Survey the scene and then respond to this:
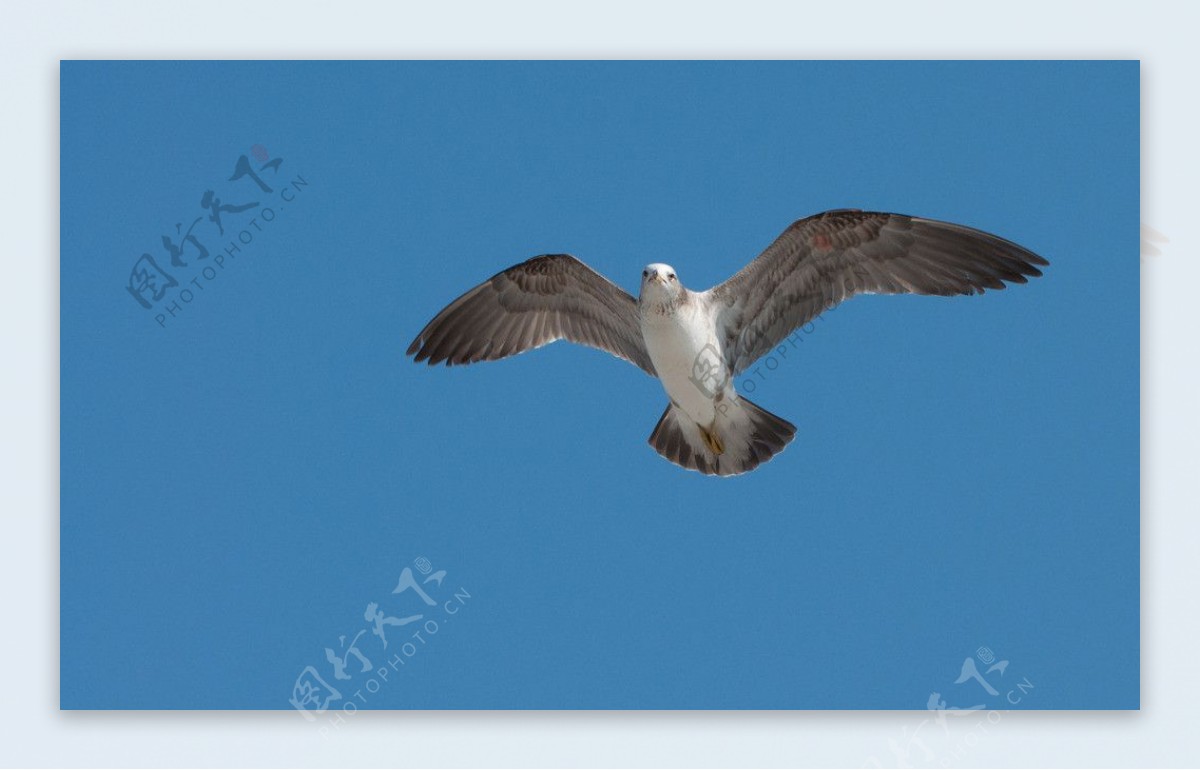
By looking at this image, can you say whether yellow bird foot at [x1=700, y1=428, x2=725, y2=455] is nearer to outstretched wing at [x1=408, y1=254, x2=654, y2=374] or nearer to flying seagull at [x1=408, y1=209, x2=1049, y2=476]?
flying seagull at [x1=408, y1=209, x2=1049, y2=476]

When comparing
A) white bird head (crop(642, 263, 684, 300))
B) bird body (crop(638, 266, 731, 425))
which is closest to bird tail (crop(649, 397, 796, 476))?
bird body (crop(638, 266, 731, 425))

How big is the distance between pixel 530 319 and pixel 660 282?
1.28 m

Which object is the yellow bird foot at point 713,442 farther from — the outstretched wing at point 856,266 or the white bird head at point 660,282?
the white bird head at point 660,282

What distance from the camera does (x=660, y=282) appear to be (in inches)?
253

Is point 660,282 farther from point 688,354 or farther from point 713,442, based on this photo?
point 713,442

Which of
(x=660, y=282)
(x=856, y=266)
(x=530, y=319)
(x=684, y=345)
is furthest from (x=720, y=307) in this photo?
(x=530, y=319)

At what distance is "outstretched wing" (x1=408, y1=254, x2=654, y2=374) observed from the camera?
7199 mm

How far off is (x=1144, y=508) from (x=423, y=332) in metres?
4.27

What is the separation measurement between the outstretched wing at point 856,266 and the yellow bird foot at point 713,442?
2.07 feet

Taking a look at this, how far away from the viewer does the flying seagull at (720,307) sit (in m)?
6.57

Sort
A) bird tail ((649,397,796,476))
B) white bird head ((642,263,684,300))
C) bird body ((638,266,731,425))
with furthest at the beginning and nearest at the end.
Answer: bird tail ((649,397,796,476))
bird body ((638,266,731,425))
white bird head ((642,263,684,300))

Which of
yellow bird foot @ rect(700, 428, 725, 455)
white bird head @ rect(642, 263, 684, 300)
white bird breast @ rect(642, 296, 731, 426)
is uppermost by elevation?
white bird head @ rect(642, 263, 684, 300)

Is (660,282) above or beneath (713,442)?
above

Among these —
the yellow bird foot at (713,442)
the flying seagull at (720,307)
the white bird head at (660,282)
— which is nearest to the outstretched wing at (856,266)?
the flying seagull at (720,307)
